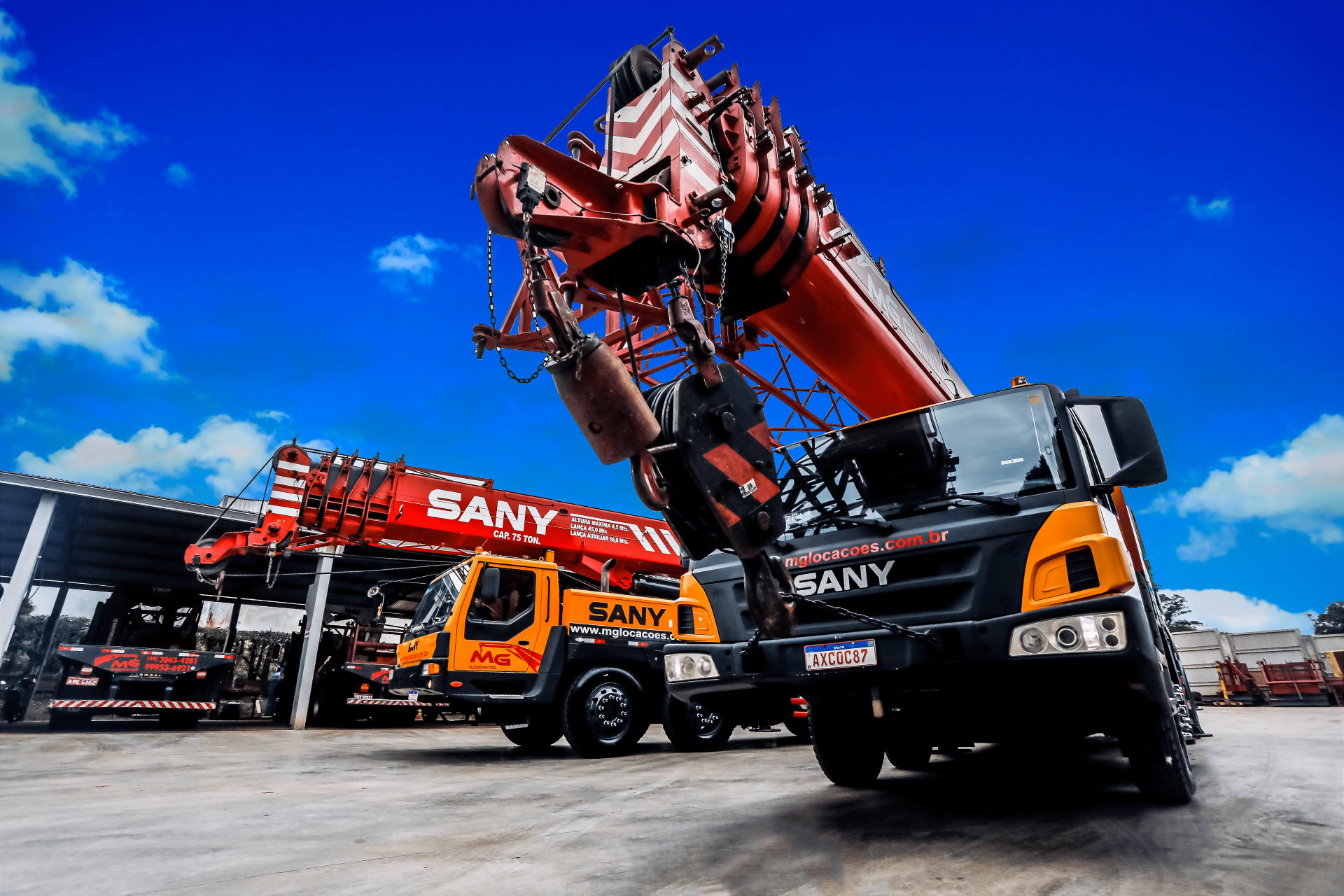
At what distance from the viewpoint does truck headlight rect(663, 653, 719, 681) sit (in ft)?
10.8

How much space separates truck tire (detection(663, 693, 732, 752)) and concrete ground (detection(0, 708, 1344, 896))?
1464 millimetres

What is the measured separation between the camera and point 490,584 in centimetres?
720

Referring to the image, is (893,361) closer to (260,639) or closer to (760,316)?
(760,316)

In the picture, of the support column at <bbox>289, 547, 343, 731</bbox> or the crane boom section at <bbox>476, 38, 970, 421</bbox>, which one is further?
the support column at <bbox>289, 547, 343, 731</bbox>

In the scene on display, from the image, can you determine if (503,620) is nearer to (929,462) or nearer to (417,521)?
(417,521)

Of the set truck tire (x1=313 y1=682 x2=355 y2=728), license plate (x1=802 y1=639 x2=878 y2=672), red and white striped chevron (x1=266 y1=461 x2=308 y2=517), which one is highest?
red and white striped chevron (x1=266 y1=461 x2=308 y2=517)

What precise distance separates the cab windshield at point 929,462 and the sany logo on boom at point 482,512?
7.08 meters

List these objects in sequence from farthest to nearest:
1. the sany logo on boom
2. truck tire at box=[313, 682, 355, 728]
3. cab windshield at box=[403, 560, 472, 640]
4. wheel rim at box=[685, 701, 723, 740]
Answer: truck tire at box=[313, 682, 355, 728] → the sany logo on boom → wheel rim at box=[685, 701, 723, 740] → cab windshield at box=[403, 560, 472, 640]

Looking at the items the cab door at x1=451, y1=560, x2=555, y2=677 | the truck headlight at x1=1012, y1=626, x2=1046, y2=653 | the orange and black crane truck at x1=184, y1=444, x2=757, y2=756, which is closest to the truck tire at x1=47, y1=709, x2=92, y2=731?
the orange and black crane truck at x1=184, y1=444, x2=757, y2=756

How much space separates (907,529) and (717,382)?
1.22m

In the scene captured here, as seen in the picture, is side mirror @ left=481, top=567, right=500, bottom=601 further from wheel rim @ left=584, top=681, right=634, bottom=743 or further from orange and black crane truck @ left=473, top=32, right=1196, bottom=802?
orange and black crane truck @ left=473, top=32, right=1196, bottom=802

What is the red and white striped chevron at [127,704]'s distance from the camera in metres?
10.6

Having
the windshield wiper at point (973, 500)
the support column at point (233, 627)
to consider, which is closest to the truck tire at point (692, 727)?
the windshield wiper at point (973, 500)

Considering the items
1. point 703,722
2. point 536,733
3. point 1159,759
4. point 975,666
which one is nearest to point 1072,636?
point 975,666
